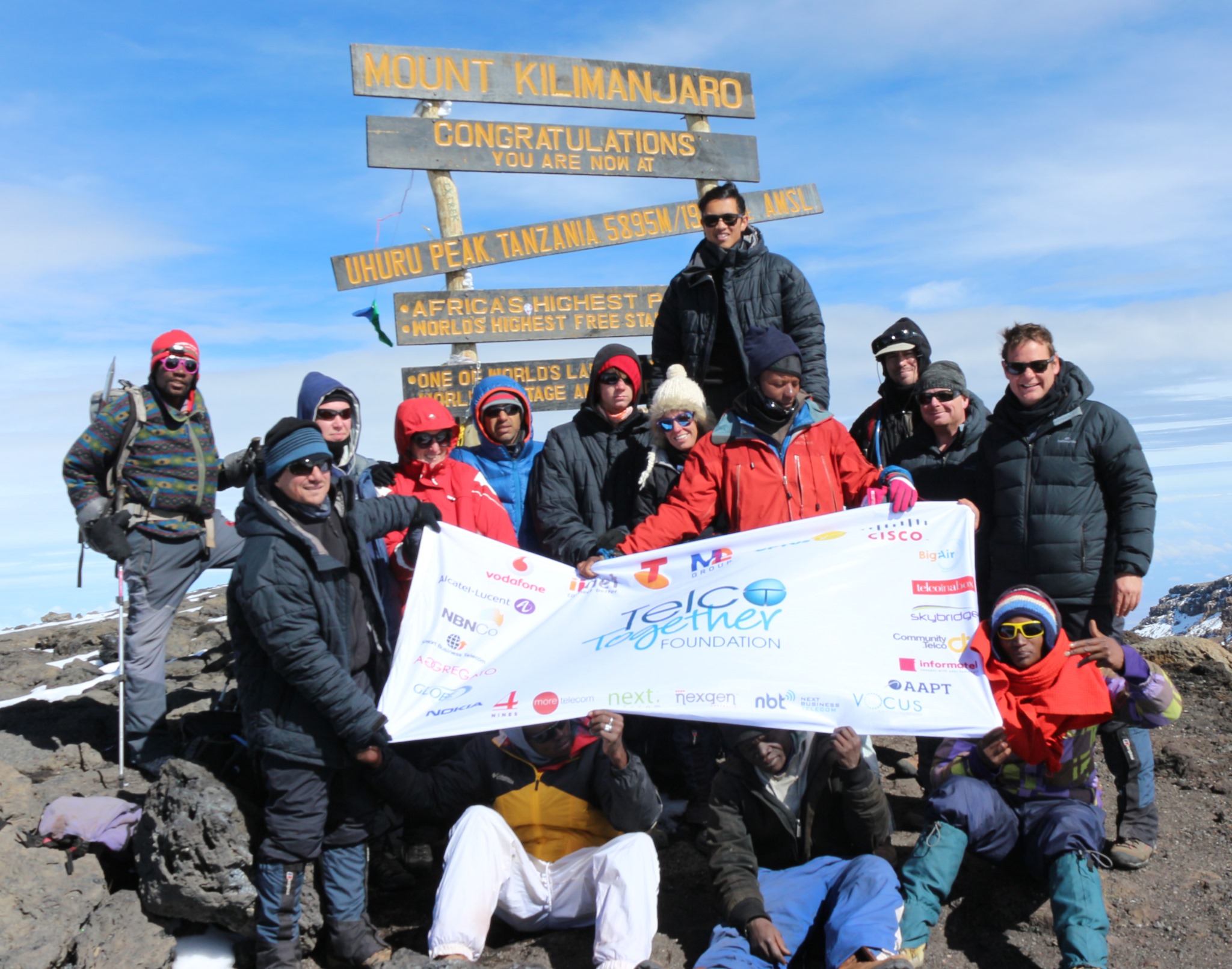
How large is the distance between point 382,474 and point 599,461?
4.12ft

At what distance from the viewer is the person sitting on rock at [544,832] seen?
13.8 ft

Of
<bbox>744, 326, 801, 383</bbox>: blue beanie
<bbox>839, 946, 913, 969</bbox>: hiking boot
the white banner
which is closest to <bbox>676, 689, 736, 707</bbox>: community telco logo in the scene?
the white banner

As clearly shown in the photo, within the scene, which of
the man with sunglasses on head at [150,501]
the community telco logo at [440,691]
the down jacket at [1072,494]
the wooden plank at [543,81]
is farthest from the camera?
the wooden plank at [543,81]

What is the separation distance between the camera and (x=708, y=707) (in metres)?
4.31

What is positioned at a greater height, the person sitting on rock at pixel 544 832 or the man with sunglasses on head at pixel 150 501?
the man with sunglasses on head at pixel 150 501

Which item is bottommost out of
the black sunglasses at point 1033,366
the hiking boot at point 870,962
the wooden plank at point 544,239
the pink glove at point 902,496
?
the hiking boot at point 870,962

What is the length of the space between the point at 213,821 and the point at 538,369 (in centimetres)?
625

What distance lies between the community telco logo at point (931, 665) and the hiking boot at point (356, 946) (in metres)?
2.74

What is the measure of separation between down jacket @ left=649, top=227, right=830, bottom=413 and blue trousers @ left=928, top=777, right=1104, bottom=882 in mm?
2383

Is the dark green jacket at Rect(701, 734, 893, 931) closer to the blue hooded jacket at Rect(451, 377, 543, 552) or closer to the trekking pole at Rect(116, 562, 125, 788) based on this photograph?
the blue hooded jacket at Rect(451, 377, 543, 552)

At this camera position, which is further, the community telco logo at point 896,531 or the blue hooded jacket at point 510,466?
the blue hooded jacket at point 510,466

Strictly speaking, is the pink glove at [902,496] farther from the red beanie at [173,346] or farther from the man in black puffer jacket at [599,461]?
the red beanie at [173,346]

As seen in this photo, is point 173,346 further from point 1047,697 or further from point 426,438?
point 1047,697

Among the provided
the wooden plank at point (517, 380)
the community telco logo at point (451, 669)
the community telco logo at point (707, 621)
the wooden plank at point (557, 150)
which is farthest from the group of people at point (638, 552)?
the wooden plank at point (557, 150)
